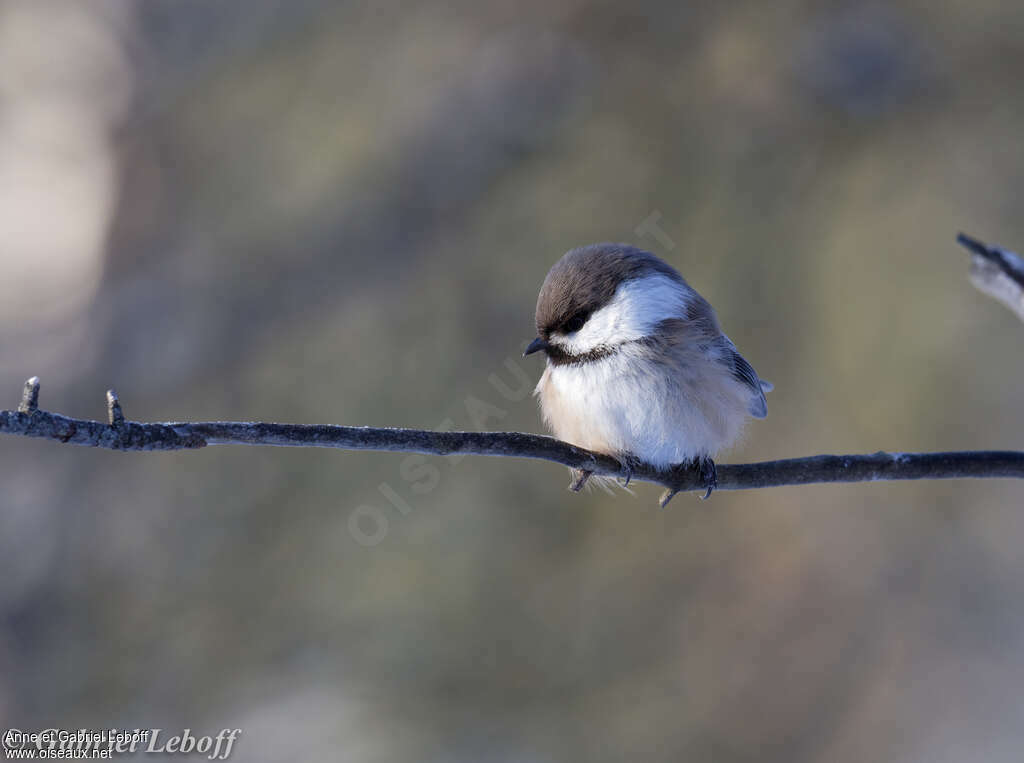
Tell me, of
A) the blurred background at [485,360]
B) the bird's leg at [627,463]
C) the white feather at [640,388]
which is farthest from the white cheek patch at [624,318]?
the blurred background at [485,360]

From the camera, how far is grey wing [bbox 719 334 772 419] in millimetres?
2053

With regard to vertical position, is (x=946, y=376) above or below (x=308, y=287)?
below

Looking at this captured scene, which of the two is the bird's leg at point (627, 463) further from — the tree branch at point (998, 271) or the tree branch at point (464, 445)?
the tree branch at point (998, 271)

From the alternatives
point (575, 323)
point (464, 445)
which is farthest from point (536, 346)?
point (464, 445)

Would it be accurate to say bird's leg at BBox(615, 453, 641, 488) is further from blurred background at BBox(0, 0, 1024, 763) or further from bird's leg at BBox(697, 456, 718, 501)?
blurred background at BBox(0, 0, 1024, 763)

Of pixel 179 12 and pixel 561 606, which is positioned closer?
pixel 561 606

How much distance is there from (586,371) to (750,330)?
2046 millimetres

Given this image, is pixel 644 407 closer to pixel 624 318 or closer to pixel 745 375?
pixel 624 318

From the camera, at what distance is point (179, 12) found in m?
4.74

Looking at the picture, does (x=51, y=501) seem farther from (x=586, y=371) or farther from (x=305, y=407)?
(x=586, y=371)

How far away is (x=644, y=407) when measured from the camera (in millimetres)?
1776

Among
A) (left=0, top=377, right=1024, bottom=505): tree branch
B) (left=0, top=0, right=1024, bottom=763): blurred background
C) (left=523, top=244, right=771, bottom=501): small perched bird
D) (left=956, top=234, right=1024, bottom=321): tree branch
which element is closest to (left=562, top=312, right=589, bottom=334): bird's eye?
(left=523, top=244, right=771, bottom=501): small perched bird

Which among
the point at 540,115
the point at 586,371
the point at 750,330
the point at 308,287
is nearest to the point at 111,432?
the point at 586,371

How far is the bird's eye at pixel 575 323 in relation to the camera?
1.74 m
